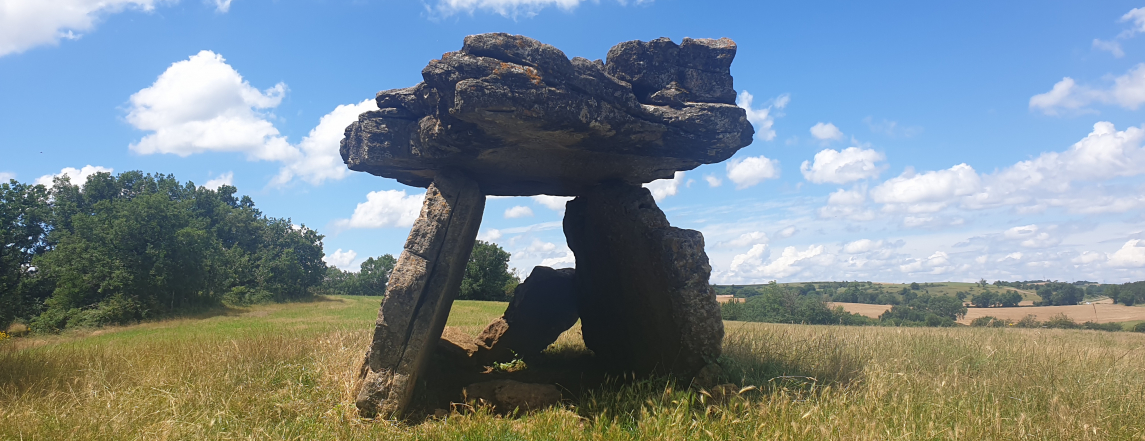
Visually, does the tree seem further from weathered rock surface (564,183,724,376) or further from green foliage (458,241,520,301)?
weathered rock surface (564,183,724,376)

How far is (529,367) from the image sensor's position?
9.73m

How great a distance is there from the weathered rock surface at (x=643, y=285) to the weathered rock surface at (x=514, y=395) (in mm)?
1543

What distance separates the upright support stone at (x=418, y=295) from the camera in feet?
21.7

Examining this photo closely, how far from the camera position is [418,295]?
22.7 feet

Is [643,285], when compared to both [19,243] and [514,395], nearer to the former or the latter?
[514,395]

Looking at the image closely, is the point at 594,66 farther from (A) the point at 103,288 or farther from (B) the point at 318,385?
(A) the point at 103,288

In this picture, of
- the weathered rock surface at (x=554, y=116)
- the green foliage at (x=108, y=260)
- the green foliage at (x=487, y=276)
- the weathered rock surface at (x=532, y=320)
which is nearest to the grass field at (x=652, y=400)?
the weathered rock surface at (x=532, y=320)

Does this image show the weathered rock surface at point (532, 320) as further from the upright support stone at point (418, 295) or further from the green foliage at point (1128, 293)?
the green foliage at point (1128, 293)

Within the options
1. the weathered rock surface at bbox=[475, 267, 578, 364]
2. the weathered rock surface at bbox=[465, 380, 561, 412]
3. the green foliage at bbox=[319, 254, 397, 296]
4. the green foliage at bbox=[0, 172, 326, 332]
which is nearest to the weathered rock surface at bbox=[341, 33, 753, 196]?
the weathered rock surface at bbox=[475, 267, 578, 364]

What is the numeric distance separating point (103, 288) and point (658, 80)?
106 ft

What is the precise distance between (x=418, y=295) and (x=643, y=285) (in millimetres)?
3188

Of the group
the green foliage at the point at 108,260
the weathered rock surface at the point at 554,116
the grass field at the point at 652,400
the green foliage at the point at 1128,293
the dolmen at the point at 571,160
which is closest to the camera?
the grass field at the point at 652,400

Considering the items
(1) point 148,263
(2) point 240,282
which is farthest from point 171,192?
(1) point 148,263

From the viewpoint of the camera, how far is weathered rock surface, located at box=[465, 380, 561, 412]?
7.18 meters
